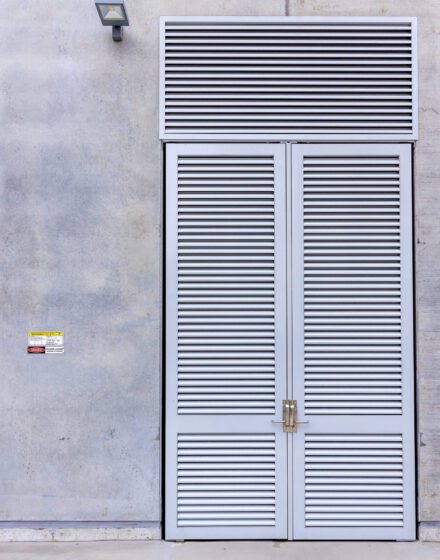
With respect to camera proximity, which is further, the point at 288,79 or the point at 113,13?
the point at 288,79

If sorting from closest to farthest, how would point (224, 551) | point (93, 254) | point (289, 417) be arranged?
point (224, 551), point (289, 417), point (93, 254)

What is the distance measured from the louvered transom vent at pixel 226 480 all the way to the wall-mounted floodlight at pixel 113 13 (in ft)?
11.2

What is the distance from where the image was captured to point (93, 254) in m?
4.05

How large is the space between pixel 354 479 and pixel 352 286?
158 cm

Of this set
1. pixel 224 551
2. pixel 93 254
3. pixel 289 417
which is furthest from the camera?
pixel 93 254

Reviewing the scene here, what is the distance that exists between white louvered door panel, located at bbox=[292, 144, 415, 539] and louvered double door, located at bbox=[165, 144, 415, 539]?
0.01m

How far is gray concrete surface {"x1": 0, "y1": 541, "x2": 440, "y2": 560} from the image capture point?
3.67 metres

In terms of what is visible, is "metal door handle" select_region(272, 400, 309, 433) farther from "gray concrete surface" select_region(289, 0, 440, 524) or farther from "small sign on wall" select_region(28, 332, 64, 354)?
"small sign on wall" select_region(28, 332, 64, 354)

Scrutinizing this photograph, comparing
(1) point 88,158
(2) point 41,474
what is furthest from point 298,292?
(2) point 41,474

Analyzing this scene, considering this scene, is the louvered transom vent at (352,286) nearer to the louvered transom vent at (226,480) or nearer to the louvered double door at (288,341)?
the louvered double door at (288,341)

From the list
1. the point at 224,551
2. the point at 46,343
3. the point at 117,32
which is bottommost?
the point at 224,551

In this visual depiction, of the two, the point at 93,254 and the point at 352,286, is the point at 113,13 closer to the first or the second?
the point at 93,254

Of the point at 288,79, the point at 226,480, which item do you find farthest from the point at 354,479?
the point at 288,79

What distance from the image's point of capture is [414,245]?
13.3 feet
